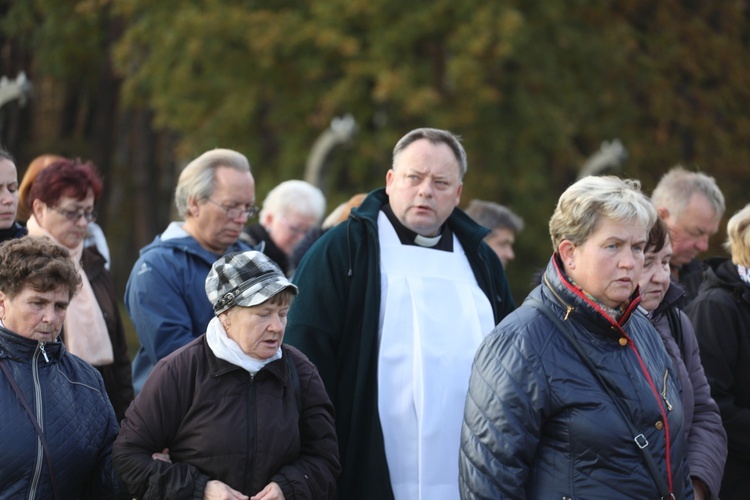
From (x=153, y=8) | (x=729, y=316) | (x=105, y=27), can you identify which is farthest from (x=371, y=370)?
(x=105, y=27)

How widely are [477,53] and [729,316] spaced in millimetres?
9774

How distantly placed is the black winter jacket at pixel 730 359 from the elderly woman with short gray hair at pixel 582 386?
1255 millimetres

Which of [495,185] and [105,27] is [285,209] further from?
[105,27]

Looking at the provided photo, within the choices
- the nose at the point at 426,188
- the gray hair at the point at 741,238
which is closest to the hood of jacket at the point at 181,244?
the nose at the point at 426,188

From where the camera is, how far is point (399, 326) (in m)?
4.53

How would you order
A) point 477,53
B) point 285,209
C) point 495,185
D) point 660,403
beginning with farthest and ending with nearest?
point 495,185 < point 477,53 < point 285,209 < point 660,403

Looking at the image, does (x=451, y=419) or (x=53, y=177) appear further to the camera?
(x=53, y=177)

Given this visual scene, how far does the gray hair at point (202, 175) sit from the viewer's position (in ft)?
17.3

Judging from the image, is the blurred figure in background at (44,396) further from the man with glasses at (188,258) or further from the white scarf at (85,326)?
the white scarf at (85,326)

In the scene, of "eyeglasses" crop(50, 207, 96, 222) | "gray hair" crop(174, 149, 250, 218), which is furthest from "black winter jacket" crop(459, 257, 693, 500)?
"eyeglasses" crop(50, 207, 96, 222)

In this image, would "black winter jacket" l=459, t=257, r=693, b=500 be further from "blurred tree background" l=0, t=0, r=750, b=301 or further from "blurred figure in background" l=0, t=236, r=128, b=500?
"blurred tree background" l=0, t=0, r=750, b=301

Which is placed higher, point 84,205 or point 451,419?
point 84,205

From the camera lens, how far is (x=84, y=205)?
5.27 m

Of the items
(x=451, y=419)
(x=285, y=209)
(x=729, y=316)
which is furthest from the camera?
(x=285, y=209)
